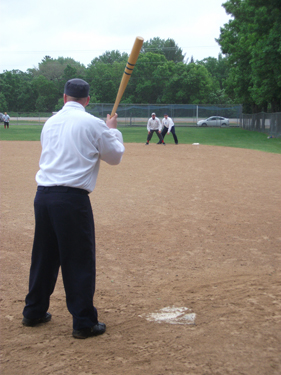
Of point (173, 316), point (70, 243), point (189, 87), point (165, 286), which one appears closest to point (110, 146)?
point (70, 243)

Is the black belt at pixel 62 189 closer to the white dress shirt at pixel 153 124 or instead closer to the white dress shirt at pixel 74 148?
the white dress shirt at pixel 74 148

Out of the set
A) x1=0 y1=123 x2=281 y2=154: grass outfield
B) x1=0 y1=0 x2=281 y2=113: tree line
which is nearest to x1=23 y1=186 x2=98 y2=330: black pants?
x1=0 y1=123 x2=281 y2=154: grass outfield

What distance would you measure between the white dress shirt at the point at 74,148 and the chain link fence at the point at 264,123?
27247mm

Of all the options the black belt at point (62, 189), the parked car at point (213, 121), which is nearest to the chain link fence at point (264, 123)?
the parked car at point (213, 121)

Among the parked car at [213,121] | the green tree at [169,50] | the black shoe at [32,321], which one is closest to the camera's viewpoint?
the black shoe at [32,321]

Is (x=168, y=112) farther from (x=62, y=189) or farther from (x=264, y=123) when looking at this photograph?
(x=62, y=189)

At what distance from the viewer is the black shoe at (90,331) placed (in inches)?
133

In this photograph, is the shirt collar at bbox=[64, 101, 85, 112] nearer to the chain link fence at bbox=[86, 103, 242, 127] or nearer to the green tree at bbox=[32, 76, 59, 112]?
the chain link fence at bbox=[86, 103, 242, 127]

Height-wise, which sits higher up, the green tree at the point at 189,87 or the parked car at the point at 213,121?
the green tree at the point at 189,87

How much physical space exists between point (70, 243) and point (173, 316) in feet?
4.09

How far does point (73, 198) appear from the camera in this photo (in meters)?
3.27

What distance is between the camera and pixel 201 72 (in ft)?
226

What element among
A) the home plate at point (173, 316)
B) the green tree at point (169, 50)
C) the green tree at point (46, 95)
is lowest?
the home plate at point (173, 316)

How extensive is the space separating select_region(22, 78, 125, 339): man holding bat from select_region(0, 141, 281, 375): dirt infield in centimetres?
41
